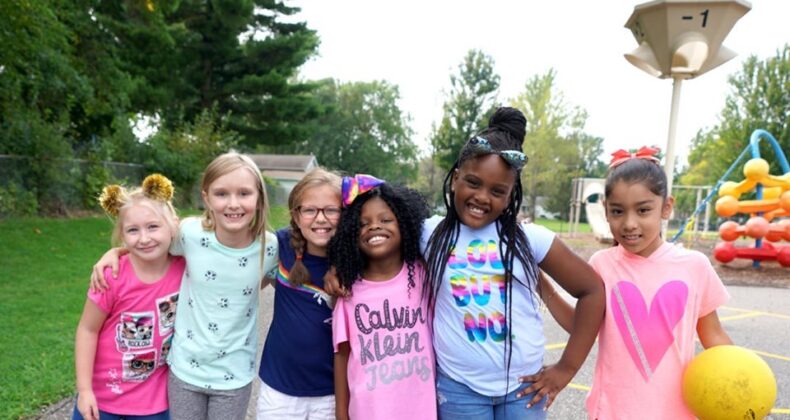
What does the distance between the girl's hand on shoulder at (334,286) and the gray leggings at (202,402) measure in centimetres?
65

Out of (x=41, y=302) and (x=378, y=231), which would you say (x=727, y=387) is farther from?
(x=41, y=302)

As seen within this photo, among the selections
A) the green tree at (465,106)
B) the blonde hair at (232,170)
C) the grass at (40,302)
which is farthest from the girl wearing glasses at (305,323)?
the green tree at (465,106)

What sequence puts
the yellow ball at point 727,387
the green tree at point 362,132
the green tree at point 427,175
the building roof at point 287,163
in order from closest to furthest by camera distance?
the yellow ball at point 727,387 → the building roof at point 287,163 → the green tree at point 362,132 → the green tree at point 427,175

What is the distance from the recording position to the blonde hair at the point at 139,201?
7.54 ft

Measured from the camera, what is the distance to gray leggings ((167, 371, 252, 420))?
221 centimetres

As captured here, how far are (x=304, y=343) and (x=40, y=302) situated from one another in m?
5.43

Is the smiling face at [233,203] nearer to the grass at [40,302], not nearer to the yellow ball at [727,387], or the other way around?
the grass at [40,302]

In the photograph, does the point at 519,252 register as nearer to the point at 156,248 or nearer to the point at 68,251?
the point at 156,248

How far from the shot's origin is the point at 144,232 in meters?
2.25

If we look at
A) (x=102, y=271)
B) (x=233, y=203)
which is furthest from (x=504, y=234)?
(x=102, y=271)

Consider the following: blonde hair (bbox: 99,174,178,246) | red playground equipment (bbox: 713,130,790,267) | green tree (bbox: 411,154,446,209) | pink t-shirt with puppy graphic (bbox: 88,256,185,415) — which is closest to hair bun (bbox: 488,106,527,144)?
blonde hair (bbox: 99,174,178,246)

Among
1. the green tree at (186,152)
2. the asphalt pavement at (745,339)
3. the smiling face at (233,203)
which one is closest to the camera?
the smiling face at (233,203)

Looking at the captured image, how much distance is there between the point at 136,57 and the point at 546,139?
1011 inches

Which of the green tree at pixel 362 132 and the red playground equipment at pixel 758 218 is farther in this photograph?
the green tree at pixel 362 132
